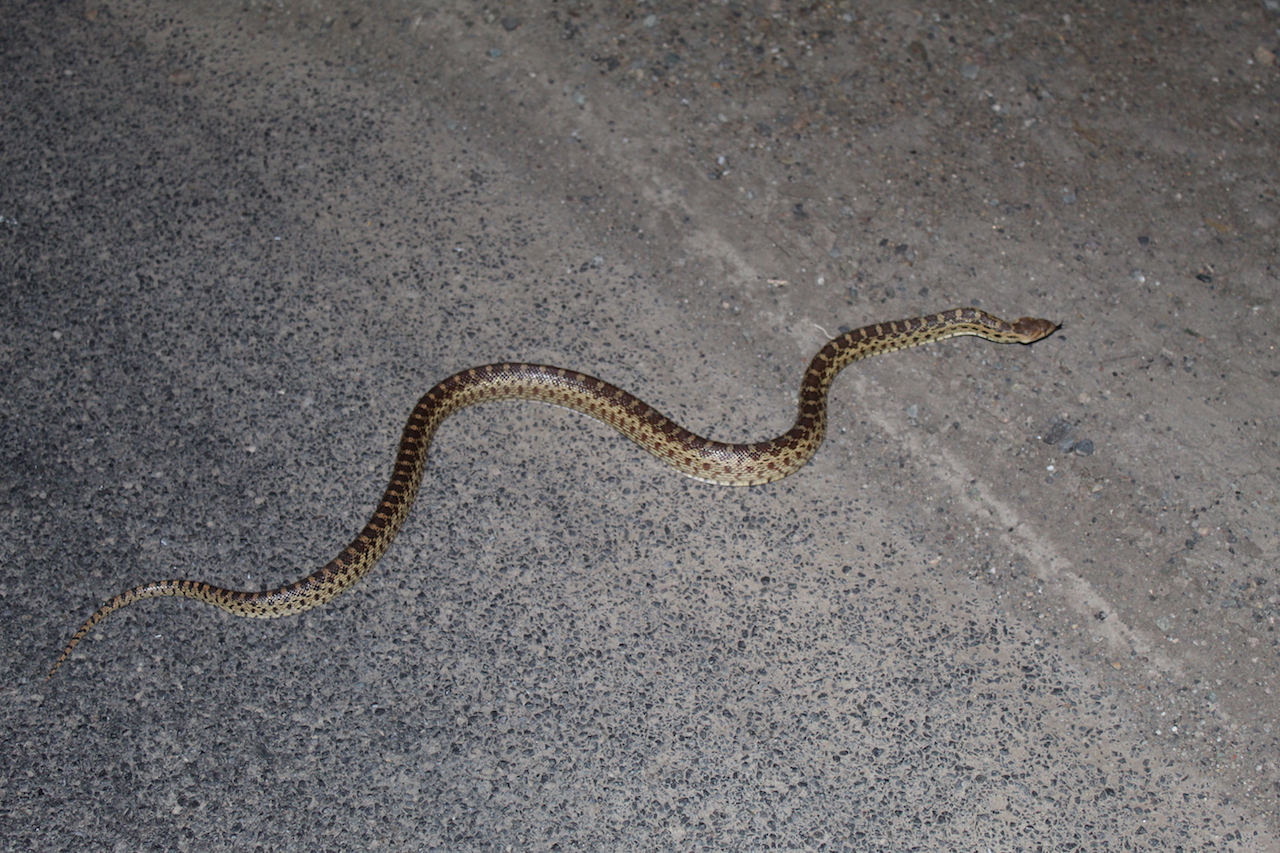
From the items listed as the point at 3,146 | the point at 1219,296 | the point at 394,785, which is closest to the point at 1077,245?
the point at 1219,296

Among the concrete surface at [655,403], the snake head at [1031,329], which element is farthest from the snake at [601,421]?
the concrete surface at [655,403]

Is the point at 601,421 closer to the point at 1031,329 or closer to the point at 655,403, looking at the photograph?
the point at 655,403

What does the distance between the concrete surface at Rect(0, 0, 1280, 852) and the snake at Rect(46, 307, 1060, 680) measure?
0.45ft

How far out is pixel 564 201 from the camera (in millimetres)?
7852

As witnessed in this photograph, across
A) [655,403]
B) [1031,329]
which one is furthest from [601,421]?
[1031,329]

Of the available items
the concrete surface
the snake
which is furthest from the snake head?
the concrete surface

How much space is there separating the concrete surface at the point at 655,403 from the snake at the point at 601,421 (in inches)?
5.4

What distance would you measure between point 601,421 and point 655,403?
43 centimetres

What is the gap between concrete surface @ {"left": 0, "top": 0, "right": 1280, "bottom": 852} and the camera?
5.20m

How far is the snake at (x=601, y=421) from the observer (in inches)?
224

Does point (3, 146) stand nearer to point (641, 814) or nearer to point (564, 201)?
point (564, 201)

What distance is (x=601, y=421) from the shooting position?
682 cm

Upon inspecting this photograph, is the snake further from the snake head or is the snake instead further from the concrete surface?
the concrete surface

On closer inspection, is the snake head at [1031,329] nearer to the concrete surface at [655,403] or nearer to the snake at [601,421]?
the snake at [601,421]
